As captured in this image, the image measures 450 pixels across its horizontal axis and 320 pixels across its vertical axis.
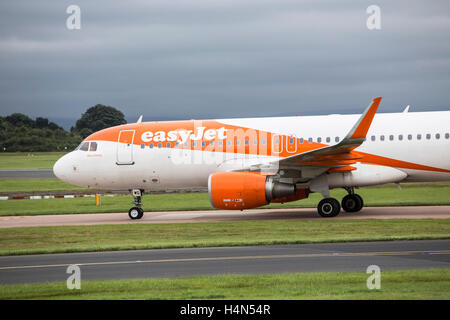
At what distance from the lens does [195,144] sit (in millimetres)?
24328

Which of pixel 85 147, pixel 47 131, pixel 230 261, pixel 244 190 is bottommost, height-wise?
pixel 230 261

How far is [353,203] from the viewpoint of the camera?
985 inches

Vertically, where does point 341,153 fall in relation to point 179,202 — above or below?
above

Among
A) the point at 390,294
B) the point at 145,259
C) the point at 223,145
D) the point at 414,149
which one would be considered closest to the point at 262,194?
the point at 223,145

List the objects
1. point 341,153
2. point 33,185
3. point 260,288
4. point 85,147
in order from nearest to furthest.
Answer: point 260,288
point 341,153
point 85,147
point 33,185

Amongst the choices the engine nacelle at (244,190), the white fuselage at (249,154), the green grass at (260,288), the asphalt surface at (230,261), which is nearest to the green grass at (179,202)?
the white fuselage at (249,154)

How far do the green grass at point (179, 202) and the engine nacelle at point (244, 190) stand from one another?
6.11 m

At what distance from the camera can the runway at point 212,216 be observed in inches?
925

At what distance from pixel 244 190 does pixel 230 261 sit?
7.79 m

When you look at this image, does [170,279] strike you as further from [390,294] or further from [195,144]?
[195,144]

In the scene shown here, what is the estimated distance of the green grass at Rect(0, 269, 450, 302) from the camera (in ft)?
34.0

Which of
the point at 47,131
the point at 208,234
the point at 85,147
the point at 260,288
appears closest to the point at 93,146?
the point at 85,147

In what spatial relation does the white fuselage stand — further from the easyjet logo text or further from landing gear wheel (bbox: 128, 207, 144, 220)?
landing gear wheel (bbox: 128, 207, 144, 220)

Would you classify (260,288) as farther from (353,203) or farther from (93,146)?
(93,146)
